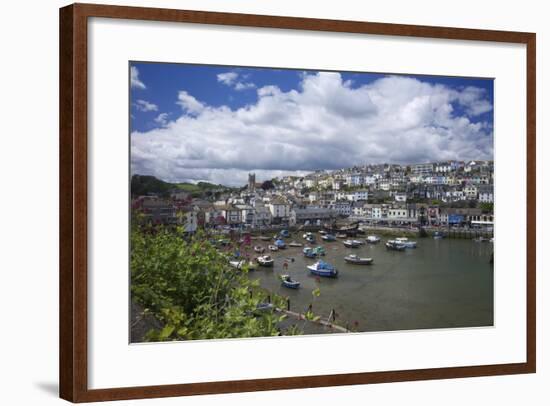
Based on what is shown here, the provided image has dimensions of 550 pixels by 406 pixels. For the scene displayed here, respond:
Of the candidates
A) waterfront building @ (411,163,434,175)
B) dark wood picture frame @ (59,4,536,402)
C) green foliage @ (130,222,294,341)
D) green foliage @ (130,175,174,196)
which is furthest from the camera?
waterfront building @ (411,163,434,175)

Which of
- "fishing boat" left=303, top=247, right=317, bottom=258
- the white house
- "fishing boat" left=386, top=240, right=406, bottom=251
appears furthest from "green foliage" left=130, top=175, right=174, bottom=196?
"fishing boat" left=386, top=240, right=406, bottom=251

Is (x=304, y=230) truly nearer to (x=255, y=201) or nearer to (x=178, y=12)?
(x=255, y=201)

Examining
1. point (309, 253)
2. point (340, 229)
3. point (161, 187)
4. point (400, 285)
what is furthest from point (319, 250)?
point (161, 187)

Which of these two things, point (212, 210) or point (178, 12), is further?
point (212, 210)

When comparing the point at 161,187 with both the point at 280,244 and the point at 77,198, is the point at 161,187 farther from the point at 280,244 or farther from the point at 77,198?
the point at 280,244

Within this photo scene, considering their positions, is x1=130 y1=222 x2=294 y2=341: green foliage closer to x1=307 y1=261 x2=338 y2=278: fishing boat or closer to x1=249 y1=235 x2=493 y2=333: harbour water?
x1=249 y1=235 x2=493 y2=333: harbour water

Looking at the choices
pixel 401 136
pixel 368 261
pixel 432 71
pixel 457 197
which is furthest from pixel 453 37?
A: pixel 368 261
